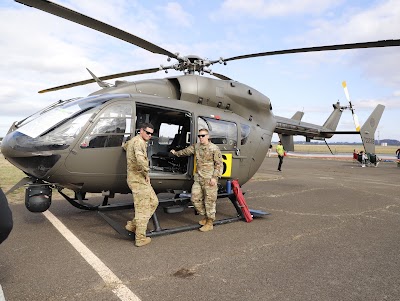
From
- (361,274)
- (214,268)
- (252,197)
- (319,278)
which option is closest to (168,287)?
(214,268)

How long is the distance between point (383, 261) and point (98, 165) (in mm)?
4152

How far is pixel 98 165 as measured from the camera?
4.63 m

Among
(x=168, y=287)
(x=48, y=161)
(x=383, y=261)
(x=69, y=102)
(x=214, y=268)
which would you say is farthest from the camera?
(x=69, y=102)

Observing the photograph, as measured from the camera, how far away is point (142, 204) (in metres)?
4.45

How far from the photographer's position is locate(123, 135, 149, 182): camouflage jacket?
4324mm

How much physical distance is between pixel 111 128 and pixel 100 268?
212 cm

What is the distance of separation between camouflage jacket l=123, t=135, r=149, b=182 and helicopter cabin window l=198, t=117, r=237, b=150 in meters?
1.59

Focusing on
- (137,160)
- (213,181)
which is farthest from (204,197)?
(137,160)

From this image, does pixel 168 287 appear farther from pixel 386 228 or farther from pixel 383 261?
pixel 386 228

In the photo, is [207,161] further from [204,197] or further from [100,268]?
[100,268]

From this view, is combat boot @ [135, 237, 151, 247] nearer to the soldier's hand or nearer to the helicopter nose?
the soldier's hand

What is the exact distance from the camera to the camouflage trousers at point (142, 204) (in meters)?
4.37

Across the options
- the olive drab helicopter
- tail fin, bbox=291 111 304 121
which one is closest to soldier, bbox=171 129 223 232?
the olive drab helicopter

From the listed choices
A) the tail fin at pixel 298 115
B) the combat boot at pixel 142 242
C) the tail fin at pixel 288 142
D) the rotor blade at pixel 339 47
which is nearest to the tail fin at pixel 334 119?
the tail fin at pixel 298 115
